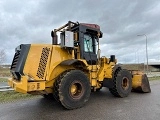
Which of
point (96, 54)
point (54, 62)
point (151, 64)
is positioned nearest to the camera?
point (54, 62)

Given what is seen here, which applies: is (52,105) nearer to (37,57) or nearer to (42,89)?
(42,89)

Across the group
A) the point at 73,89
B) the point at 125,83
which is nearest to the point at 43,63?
the point at 73,89

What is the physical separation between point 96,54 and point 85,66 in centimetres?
105

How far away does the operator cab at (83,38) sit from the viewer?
260 inches

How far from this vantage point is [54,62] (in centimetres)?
641

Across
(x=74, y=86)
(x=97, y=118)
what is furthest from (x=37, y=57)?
(x=97, y=118)

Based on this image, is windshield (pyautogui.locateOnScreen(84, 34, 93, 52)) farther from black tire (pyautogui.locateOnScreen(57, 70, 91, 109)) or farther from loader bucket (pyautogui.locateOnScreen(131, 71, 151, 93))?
loader bucket (pyautogui.locateOnScreen(131, 71, 151, 93))

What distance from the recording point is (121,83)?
27.3 feet

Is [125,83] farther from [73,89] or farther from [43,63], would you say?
[43,63]

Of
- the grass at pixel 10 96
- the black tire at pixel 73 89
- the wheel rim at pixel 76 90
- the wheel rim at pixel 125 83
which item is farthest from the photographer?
the wheel rim at pixel 125 83

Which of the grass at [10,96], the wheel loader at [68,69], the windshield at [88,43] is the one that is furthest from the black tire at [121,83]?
the grass at [10,96]

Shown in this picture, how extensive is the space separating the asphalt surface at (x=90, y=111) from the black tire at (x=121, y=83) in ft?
1.91

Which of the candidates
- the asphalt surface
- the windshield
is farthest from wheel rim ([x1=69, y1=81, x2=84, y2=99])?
the windshield

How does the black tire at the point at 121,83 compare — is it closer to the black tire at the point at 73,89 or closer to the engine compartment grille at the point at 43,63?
the black tire at the point at 73,89
